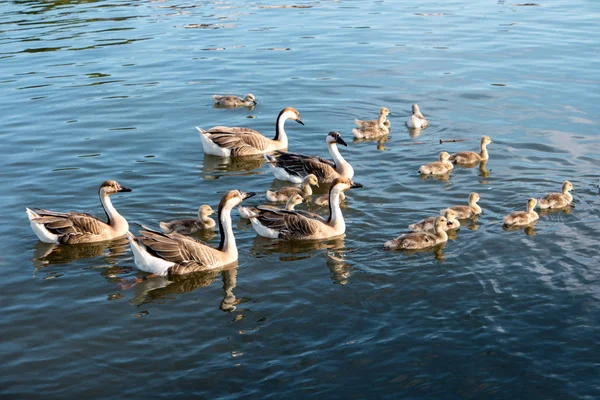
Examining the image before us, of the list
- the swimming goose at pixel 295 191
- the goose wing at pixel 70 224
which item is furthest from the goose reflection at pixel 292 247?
the goose wing at pixel 70 224

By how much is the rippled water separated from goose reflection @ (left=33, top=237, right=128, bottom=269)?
49 mm

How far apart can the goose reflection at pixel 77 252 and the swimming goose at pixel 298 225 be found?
2546 millimetres

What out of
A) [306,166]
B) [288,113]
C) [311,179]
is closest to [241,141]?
[288,113]

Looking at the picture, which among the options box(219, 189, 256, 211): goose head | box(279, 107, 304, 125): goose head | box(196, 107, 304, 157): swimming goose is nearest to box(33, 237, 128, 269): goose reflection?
box(219, 189, 256, 211): goose head

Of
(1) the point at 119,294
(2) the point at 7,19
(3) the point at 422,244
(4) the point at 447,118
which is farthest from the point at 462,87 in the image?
(2) the point at 7,19

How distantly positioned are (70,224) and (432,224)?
6.46 meters

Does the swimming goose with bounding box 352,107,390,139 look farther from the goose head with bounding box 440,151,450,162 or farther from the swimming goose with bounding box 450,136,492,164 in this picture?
the goose head with bounding box 440,151,450,162

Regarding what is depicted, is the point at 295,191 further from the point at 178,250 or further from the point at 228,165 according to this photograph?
the point at 178,250

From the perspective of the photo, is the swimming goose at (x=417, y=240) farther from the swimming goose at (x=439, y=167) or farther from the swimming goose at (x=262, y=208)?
the swimming goose at (x=439, y=167)

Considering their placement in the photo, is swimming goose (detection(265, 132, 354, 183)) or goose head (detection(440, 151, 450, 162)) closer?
goose head (detection(440, 151, 450, 162))

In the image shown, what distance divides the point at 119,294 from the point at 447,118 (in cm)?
1189

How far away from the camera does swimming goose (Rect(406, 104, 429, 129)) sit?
68.5ft

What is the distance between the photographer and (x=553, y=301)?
12.0m

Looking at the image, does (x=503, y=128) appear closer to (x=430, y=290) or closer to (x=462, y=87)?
(x=462, y=87)
